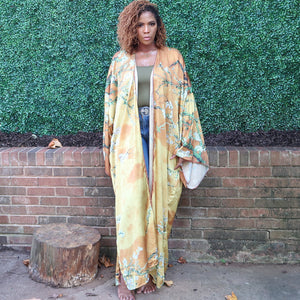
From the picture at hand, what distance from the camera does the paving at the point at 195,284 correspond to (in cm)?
286

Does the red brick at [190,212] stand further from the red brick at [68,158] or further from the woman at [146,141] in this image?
the red brick at [68,158]

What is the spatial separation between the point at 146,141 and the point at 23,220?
1579 millimetres

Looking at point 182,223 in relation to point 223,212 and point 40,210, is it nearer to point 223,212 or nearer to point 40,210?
point 223,212

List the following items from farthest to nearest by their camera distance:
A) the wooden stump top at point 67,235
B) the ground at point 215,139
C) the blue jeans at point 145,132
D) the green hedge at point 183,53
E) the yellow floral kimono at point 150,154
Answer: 1. the green hedge at point 183,53
2. the ground at point 215,139
3. the wooden stump top at point 67,235
4. the blue jeans at point 145,132
5. the yellow floral kimono at point 150,154

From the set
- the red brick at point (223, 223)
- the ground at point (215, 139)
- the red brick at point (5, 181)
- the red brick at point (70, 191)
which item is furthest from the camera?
the ground at point (215, 139)

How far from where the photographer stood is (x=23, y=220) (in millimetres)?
3598

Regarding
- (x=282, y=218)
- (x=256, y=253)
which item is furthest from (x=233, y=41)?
(x=256, y=253)

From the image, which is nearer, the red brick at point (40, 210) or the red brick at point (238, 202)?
the red brick at point (238, 202)

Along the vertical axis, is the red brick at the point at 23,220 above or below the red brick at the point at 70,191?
→ below

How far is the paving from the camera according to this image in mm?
2855

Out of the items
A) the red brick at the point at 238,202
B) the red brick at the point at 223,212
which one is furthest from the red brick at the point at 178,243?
the red brick at the point at 238,202

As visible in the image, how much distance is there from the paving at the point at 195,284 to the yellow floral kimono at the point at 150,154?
0.67ft

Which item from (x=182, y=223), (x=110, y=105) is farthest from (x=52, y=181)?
(x=182, y=223)

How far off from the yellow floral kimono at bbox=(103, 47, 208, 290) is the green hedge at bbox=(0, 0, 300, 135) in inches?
48.4
